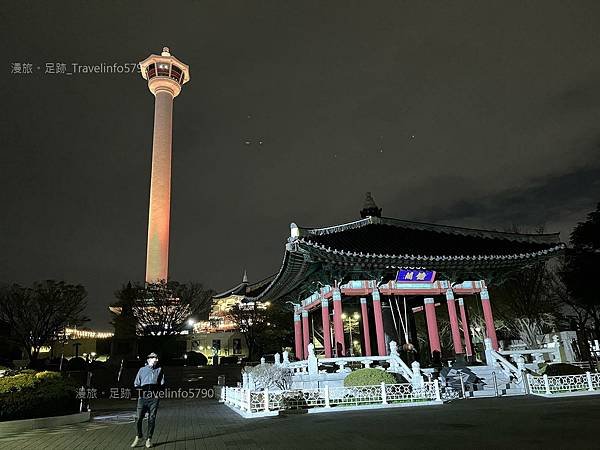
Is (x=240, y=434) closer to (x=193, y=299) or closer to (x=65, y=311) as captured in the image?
(x=65, y=311)

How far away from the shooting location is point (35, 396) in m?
15.0

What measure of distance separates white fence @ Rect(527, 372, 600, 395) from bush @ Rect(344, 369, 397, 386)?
19.3 feet

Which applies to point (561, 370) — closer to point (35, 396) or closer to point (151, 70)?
point (35, 396)

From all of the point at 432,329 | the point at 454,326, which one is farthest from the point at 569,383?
the point at 432,329

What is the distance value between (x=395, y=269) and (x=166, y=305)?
3170cm

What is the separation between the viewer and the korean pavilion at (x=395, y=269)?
21719 millimetres

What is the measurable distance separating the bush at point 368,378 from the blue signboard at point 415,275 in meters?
7.40

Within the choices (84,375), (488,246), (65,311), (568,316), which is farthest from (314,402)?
(568,316)

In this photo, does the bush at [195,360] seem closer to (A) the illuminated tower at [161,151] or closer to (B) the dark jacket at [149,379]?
(A) the illuminated tower at [161,151]

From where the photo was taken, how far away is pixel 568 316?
4425cm

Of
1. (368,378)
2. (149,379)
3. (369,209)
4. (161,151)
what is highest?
(161,151)

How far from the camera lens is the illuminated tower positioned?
231 feet

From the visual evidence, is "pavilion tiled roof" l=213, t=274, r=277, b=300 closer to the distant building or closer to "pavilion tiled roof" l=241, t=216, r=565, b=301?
"pavilion tiled roof" l=241, t=216, r=565, b=301

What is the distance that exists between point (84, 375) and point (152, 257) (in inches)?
1339
